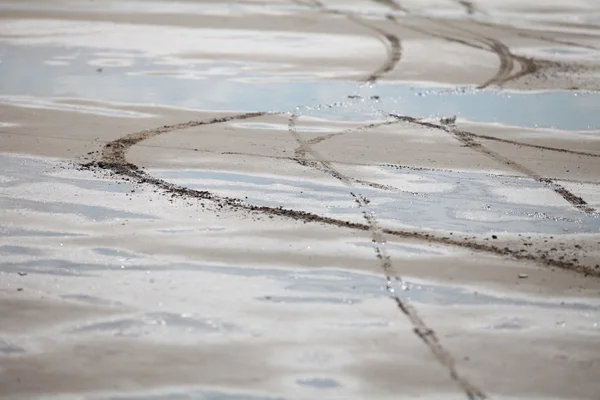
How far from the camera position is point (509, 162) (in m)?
9.81

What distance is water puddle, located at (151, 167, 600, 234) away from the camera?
8.04 m

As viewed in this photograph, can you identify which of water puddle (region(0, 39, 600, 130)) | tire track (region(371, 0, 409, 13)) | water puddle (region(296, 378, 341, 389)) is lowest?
water puddle (region(296, 378, 341, 389))

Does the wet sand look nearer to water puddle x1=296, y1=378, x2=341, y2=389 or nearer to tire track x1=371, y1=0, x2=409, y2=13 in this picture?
water puddle x1=296, y1=378, x2=341, y2=389

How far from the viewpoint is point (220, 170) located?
927 centimetres

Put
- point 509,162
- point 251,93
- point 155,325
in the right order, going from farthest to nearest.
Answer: point 251,93
point 509,162
point 155,325

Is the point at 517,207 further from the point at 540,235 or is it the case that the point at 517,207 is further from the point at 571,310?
the point at 571,310

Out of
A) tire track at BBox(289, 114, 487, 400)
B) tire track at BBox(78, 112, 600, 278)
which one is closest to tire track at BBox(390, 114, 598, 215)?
tire track at BBox(78, 112, 600, 278)

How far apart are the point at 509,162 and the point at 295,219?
9.06 feet

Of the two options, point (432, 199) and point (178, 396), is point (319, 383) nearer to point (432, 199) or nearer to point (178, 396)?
A: point (178, 396)

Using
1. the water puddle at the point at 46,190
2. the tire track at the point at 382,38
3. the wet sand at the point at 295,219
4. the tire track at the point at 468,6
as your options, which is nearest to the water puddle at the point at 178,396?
the wet sand at the point at 295,219

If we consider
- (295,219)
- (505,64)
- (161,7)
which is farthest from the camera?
(161,7)

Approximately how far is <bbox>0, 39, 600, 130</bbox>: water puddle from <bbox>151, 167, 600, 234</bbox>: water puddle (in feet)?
6.88

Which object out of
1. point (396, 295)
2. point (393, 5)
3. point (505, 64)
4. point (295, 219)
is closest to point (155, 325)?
point (396, 295)

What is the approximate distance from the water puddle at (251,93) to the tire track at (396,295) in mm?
1815
